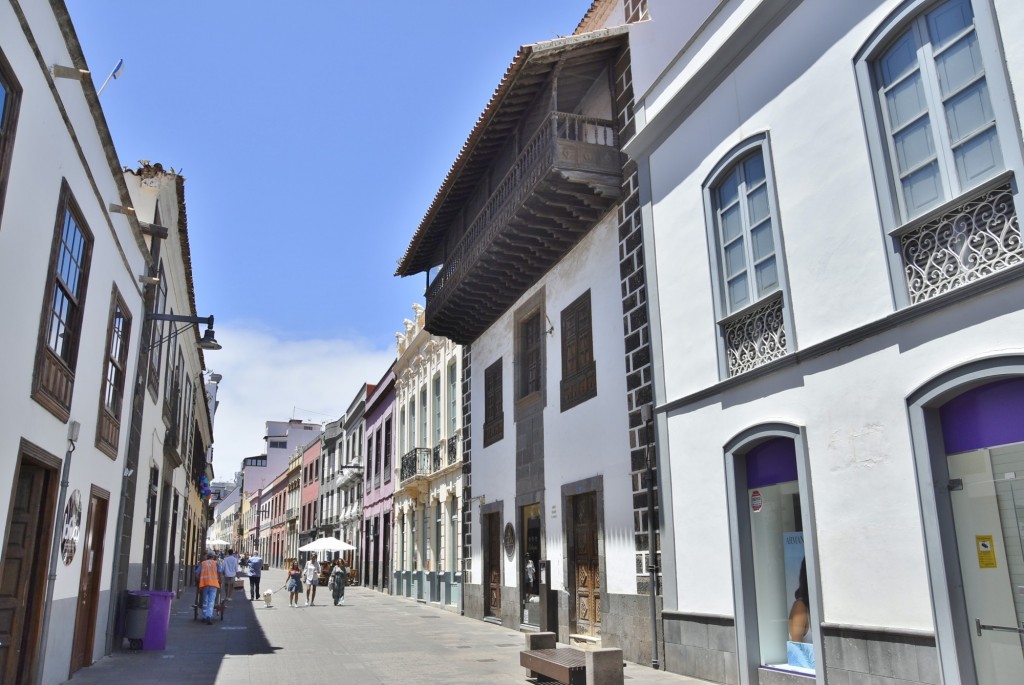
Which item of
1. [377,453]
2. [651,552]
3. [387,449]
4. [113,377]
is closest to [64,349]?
[113,377]

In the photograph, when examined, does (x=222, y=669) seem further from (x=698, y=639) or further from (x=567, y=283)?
(x=567, y=283)

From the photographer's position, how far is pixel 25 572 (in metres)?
8.42

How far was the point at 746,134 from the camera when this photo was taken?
9.70m

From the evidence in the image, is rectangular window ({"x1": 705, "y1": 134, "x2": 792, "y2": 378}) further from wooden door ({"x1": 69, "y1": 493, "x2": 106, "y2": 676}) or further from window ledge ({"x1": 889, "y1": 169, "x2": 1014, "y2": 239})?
wooden door ({"x1": 69, "y1": 493, "x2": 106, "y2": 676})

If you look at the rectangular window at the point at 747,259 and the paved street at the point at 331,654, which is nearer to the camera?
the rectangular window at the point at 747,259

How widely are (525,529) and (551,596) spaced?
2273 mm

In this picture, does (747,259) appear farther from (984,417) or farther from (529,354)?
(529,354)

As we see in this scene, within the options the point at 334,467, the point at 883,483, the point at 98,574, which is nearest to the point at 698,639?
the point at 883,483

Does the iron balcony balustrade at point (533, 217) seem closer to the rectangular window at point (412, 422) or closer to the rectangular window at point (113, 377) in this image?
the rectangular window at point (113, 377)

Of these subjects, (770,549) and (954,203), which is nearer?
(954,203)

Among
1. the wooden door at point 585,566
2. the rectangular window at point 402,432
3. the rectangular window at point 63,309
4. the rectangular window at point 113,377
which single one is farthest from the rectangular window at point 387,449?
the rectangular window at point 63,309

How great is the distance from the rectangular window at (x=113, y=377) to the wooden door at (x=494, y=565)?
8.57 metres

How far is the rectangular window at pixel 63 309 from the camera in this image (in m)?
8.30

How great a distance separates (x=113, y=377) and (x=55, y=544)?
12.6ft
